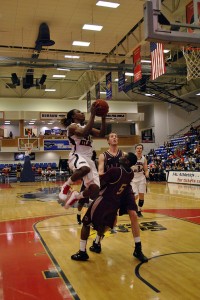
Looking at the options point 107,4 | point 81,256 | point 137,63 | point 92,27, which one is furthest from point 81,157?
point 92,27

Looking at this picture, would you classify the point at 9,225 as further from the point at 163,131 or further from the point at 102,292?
the point at 163,131

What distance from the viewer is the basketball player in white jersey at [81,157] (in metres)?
4.27

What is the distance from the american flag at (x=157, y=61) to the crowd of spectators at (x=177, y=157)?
7.83m

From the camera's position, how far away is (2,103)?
30.2m

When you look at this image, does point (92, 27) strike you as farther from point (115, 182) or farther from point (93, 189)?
point (93, 189)

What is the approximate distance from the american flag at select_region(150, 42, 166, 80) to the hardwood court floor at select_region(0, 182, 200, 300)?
6.91 m

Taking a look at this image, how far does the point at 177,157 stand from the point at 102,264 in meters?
20.7

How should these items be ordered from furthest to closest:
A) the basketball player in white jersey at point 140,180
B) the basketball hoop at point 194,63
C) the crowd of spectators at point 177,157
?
the crowd of spectators at point 177,157
the basketball hoop at point 194,63
the basketball player in white jersey at point 140,180

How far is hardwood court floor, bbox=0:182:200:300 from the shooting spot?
3.29 m

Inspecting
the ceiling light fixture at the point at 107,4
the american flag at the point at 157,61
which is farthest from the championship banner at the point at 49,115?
the american flag at the point at 157,61

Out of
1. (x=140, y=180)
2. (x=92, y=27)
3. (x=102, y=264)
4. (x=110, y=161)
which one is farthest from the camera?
Result: (x=92, y=27)

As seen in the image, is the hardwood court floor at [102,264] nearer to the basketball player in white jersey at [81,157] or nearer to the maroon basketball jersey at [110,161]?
the basketball player in white jersey at [81,157]

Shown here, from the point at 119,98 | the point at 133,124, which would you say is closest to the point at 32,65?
the point at 119,98

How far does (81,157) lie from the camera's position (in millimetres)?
4473
